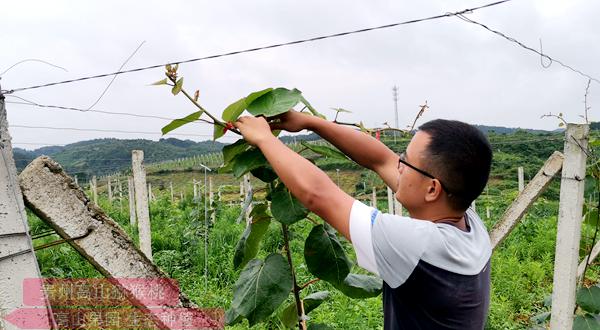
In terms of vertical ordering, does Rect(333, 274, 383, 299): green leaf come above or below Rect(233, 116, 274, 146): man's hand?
below

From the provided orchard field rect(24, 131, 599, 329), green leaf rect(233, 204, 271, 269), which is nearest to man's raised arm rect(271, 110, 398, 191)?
green leaf rect(233, 204, 271, 269)

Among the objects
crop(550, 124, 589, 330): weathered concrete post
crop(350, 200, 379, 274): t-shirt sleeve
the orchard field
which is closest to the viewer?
crop(350, 200, 379, 274): t-shirt sleeve

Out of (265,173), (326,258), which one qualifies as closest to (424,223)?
(326,258)

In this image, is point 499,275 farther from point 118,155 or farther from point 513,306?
point 118,155

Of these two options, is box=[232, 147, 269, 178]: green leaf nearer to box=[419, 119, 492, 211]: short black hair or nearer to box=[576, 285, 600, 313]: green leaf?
box=[419, 119, 492, 211]: short black hair

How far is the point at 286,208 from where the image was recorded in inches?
59.9

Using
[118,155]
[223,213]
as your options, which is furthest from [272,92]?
[118,155]

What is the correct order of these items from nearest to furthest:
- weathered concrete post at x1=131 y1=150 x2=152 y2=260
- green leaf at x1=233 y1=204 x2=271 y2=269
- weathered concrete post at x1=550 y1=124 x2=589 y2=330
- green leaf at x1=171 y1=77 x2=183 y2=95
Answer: green leaf at x1=171 y1=77 x2=183 y2=95 < green leaf at x1=233 y1=204 x2=271 y2=269 < weathered concrete post at x1=550 y1=124 x2=589 y2=330 < weathered concrete post at x1=131 y1=150 x2=152 y2=260

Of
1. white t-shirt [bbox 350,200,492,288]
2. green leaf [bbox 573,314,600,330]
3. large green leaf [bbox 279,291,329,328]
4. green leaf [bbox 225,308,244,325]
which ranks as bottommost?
green leaf [bbox 573,314,600,330]

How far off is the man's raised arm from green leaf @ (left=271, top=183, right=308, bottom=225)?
23 cm

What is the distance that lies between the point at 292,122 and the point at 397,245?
1.88 ft

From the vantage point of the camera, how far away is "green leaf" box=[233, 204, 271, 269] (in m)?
1.71

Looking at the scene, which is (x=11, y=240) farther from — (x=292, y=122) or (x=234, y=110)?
(x=292, y=122)

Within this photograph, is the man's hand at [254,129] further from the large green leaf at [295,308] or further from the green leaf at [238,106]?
the large green leaf at [295,308]
